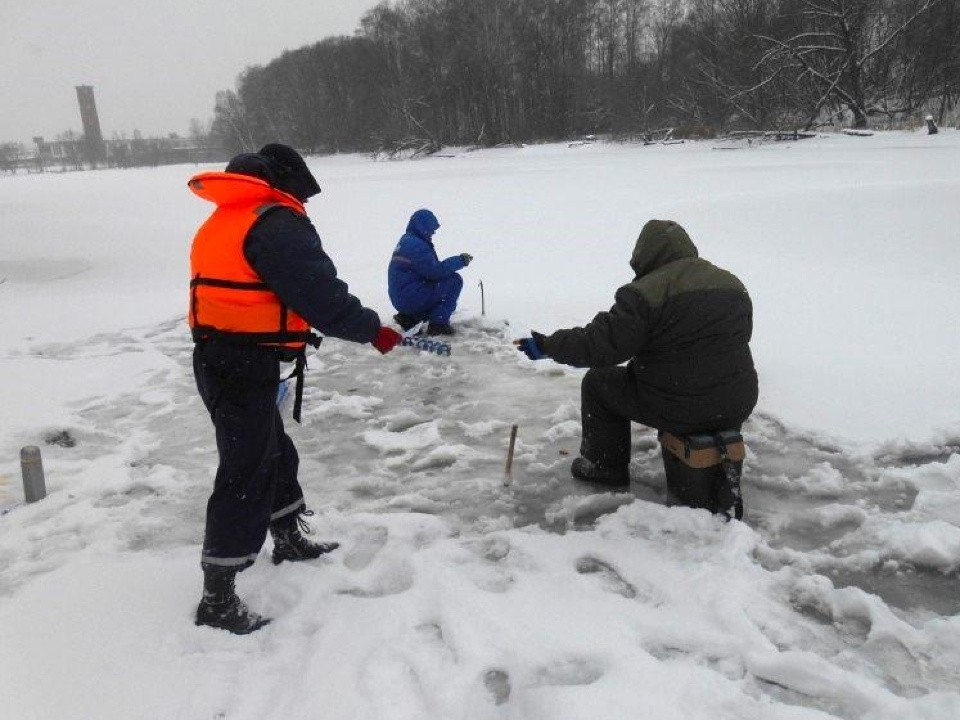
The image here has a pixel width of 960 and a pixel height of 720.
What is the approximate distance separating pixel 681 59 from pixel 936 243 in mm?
30762

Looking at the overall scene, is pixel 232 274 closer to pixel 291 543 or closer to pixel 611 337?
pixel 291 543

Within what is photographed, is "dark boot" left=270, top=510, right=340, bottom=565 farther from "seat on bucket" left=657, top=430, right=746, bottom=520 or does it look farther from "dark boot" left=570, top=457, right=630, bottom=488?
"seat on bucket" left=657, top=430, right=746, bottom=520

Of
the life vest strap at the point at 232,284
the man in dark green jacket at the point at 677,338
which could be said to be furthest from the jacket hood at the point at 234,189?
the man in dark green jacket at the point at 677,338

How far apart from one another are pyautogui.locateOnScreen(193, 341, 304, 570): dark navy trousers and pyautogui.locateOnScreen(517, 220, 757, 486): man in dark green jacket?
1.37 m

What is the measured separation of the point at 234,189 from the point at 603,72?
43459mm

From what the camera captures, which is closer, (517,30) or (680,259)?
(680,259)

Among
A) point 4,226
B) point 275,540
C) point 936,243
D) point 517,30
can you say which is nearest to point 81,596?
point 275,540

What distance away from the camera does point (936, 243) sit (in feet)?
27.8

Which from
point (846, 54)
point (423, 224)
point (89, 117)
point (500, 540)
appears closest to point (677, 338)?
point (500, 540)

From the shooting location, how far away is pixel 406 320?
22.8 ft

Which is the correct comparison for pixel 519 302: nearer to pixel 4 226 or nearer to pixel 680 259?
pixel 680 259

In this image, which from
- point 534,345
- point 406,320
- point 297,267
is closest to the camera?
point 297,267

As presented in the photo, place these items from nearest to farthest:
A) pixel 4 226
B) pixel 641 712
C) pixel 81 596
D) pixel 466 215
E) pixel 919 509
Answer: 1. pixel 641 712
2. pixel 81 596
3. pixel 919 509
4. pixel 466 215
5. pixel 4 226

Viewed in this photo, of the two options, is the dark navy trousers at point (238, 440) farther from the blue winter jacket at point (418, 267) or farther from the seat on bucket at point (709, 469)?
the blue winter jacket at point (418, 267)
